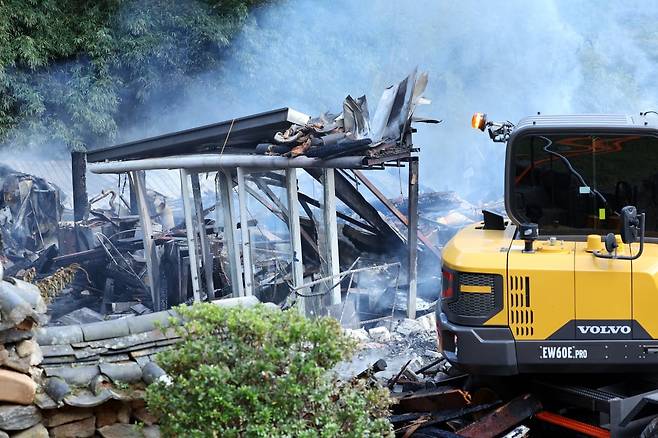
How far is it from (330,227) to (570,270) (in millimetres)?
5923

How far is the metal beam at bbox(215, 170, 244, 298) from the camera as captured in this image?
39.1 feet

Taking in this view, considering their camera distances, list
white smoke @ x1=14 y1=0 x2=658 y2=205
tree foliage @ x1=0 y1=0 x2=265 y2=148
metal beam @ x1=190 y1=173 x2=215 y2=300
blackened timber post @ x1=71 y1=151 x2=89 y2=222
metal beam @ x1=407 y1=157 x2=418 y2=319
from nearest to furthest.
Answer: metal beam @ x1=407 y1=157 x2=418 y2=319
metal beam @ x1=190 y1=173 x2=215 y2=300
tree foliage @ x1=0 y1=0 x2=265 y2=148
blackened timber post @ x1=71 y1=151 x2=89 y2=222
white smoke @ x1=14 y1=0 x2=658 y2=205

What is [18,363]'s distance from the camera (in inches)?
202

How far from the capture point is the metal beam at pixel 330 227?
1122 cm

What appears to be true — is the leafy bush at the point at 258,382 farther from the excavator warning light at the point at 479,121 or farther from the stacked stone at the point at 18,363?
the excavator warning light at the point at 479,121

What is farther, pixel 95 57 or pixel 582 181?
pixel 95 57

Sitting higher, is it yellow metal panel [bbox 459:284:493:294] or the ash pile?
yellow metal panel [bbox 459:284:493:294]

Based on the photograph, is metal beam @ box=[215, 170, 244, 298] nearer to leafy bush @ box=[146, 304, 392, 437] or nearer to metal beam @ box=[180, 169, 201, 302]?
metal beam @ box=[180, 169, 201, 302]

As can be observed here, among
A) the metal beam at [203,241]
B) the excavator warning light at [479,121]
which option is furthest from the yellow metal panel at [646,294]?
the metal beam at [203,241]

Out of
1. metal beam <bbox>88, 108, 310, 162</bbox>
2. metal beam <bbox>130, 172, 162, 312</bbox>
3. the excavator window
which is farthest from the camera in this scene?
metal beam <bbox>130, 172, 162, 312</bbox>

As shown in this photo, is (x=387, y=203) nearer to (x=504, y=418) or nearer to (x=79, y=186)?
(x=504, y=418)

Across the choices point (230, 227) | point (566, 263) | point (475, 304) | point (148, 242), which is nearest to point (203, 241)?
point (230, 227)

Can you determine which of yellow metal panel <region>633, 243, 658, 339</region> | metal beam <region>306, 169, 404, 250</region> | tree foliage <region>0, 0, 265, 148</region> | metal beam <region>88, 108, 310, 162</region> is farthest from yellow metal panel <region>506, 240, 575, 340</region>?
tree foliage <region>0, 0, 265, 148</region>

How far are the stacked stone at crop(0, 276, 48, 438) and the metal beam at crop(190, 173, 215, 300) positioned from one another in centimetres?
745
